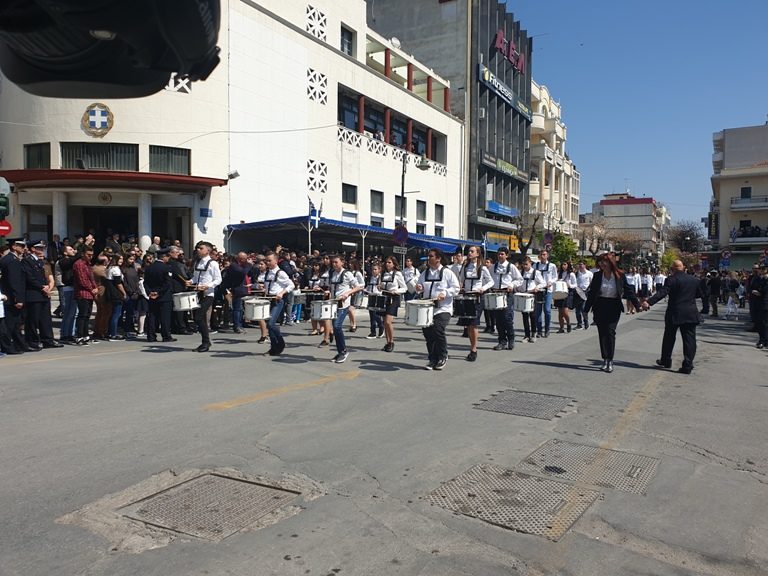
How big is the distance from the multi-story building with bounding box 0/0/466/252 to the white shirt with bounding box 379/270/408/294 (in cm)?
858

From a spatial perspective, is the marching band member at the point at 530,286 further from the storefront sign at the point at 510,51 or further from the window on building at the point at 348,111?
the storefront sign at the point at 510,51

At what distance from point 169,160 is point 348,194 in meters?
13.0

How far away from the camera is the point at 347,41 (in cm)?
3572

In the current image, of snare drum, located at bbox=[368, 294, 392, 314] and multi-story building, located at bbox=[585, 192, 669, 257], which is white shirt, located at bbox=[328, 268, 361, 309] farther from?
multi-story building, located at bbox=[585, 192, 669, 257]

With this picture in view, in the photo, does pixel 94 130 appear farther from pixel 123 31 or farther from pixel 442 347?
pixel 123 31

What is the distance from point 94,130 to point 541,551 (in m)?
23.8

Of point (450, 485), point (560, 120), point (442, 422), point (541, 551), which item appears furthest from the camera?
point (560, 120)

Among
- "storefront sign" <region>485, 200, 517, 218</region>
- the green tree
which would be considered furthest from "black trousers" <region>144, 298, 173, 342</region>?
"storefront sign" <region>485, 200, 517, 218</region>

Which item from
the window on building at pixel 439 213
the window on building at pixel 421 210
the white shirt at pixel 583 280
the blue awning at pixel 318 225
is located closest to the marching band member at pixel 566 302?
the white shirt at pixel 583 280

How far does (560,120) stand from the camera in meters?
79.4

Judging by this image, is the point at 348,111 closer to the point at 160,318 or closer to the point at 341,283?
the point at 160,318

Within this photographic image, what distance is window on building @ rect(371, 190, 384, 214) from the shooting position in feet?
124

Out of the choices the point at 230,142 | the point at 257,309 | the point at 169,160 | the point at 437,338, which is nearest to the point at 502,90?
the point at 230,142

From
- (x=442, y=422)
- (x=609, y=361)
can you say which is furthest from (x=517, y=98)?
(x=442, y=422)
